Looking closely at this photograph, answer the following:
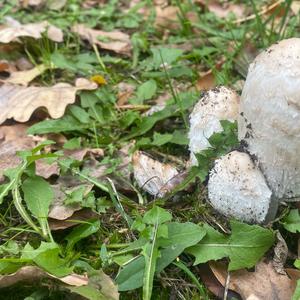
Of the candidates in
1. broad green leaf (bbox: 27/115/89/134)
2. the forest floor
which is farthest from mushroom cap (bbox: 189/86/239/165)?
broad green leaf (bbox: 27/115/89/134)

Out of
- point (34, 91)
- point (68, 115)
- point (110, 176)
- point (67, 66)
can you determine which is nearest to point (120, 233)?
point (110, 176)

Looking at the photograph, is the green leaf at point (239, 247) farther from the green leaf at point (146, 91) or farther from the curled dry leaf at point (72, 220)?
the green leaf at point (146, 91)

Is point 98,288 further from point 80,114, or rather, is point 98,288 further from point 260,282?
point 80,114

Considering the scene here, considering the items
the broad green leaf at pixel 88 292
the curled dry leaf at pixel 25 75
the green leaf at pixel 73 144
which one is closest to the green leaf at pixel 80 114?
the green leaf at pixel 73 144

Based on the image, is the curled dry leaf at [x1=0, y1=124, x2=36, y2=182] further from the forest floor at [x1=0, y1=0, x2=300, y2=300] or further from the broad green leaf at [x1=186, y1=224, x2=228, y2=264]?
the broad green leaf at [x1=186, y1=224, x2=228, y2=264]

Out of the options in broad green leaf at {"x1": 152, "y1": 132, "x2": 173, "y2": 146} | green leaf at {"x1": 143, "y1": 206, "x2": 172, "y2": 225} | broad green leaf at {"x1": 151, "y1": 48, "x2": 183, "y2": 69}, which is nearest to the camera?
green leaf at {"x1": 143, "y1": 206, "x2": 172, "y2": 225}

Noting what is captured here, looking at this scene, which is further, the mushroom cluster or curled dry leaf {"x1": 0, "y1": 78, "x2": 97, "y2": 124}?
curled dry leaf {"x1": 0, "y1": 78, "x2": 97, "y2": 124}

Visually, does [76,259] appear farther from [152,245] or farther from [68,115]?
[68,115]
